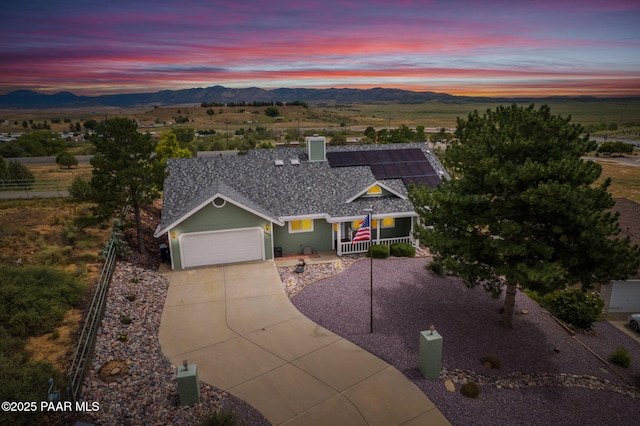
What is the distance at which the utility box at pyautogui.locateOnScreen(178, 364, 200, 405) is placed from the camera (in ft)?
34.4

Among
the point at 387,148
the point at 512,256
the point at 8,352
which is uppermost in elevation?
the point at 387,148

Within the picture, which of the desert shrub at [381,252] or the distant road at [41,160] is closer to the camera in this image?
the desert shrub at [381,252]

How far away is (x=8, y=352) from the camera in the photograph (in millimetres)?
11445

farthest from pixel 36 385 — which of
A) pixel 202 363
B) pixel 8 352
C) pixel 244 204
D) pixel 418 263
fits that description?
pixel 418 263

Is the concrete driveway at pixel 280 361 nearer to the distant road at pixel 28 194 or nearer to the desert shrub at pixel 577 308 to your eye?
the desert shrub at pixel 577 308

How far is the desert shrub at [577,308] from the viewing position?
645 inches

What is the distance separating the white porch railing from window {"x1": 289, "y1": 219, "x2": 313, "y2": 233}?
2072 millimetres

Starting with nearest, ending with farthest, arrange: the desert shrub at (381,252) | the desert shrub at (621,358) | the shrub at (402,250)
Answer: the desert shrub at (621,358)
the desert shrub at (381,252)
the shrub at (402,250)

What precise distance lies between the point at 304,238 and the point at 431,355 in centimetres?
1219

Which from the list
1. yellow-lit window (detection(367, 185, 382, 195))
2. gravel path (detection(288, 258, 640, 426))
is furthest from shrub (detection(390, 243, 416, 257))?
yellow-lit window (detection(367, 185, 382, 195))

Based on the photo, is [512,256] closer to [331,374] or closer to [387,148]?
[331,374]

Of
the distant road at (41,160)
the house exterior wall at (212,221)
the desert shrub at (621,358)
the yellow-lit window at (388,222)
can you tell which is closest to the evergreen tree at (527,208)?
the desert shrub at (621,358)

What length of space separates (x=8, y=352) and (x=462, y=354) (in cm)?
1415

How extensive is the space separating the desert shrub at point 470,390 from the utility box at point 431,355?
2.66ft
